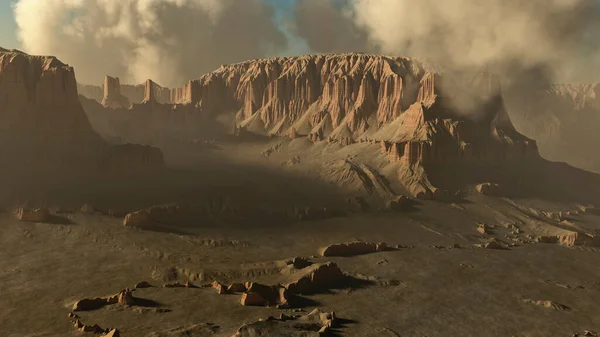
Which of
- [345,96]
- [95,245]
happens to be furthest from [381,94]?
[95,245]

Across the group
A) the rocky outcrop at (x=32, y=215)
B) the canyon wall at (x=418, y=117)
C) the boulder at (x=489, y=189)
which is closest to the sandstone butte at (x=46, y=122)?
the rocky outcrop at (x=32, y=215)

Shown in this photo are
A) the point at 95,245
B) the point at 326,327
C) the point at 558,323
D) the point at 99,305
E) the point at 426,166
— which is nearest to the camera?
the point at 326,327

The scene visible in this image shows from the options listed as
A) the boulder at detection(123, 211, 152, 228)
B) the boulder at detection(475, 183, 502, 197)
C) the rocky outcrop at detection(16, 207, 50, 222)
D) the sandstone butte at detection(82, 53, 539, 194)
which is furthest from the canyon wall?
the rocky outcrop at detection(16, 207, 50, 222)

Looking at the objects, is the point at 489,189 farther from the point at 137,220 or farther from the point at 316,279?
the point at 137,220

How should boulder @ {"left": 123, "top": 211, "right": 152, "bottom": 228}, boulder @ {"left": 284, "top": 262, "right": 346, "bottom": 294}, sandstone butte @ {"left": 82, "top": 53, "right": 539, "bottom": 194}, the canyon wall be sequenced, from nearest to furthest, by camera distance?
1. boulder @ {"left": 284, "top": 262, "right": 346, "bottom": 294}
2. boulder @ {"left": 123, "top": 211, "right": 152, "bottom": 228}
3. sandstone butte @ {"left": 82, "top": 53, "right": 539, "bottom": 194}
4. the canyon wall

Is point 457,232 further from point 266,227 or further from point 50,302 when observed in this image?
point 50,302

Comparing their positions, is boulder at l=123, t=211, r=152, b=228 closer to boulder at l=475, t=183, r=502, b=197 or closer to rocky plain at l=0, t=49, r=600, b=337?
rocky plain at l=0, t=49, r=600, b=337

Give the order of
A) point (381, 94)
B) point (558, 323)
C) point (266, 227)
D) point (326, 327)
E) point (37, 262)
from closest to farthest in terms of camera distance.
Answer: point (326, 327) → point (558, 323) → point (37, 262) → point (266, 227) → point (381, 94)
